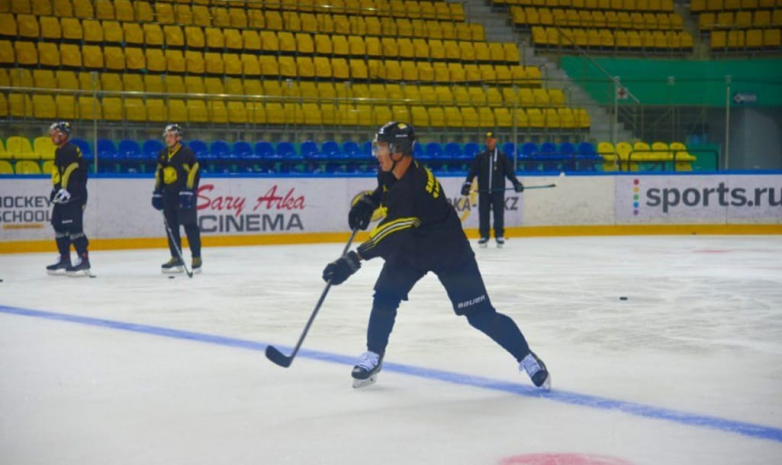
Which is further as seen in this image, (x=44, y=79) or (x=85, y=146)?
(x=44, y=79)

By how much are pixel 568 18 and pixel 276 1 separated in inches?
304

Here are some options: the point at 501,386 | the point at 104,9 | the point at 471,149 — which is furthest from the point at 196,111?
the point at 501,386

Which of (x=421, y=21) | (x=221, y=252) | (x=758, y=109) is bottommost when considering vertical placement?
(x=221, y=252)

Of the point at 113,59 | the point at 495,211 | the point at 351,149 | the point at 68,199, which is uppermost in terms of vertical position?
the point at 113,59

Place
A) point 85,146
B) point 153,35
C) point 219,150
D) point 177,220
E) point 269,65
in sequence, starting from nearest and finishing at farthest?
1. point 177,220
2. point 85,146
3. point 219,150
4. point 153,35
5. point 269,65

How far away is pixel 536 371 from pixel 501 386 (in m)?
0.28

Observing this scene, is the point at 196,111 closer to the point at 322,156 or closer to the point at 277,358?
the point at 322,156

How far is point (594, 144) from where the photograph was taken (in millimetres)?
21328

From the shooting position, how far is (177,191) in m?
12.3

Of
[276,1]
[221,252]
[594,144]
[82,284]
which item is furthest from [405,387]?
[276,1]

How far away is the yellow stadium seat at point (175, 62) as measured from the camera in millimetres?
20406

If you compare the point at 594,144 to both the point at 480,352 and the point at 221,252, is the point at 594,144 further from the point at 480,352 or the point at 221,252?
the point at 480,352

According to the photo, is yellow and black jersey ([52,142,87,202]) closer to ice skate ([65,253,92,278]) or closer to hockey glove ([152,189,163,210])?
ice skate ([65,253,92,278])

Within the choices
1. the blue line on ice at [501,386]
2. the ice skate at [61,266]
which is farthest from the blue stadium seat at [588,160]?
the blue line on ice at [501,386]
